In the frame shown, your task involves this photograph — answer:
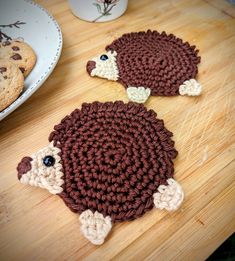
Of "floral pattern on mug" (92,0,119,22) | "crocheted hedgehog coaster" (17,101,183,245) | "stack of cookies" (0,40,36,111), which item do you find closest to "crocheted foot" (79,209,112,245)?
"crocheted hedgehog coaster" (17,101,183,245)

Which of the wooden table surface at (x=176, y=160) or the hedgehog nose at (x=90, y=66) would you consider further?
the hedgehog nose at (x=90, y=66)

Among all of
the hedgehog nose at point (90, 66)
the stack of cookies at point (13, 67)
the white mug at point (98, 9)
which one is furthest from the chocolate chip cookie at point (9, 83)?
the white mug at point (98, 9)

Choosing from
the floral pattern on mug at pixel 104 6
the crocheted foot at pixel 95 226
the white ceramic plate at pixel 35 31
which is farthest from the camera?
the floral pattern on mug at pixel 104 6

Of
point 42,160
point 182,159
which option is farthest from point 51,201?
point 182,159

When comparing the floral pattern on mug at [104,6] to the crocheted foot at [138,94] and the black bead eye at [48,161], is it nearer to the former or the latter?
the crocheted foot at [138,94]

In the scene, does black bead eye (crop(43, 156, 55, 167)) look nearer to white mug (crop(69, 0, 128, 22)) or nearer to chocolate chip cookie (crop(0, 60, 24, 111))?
chocolate chip cookie (crop(0, 60, 24, 111))

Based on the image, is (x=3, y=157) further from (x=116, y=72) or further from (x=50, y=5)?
(x=50, y=5)

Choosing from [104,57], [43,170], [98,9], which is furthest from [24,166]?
[98,9]
